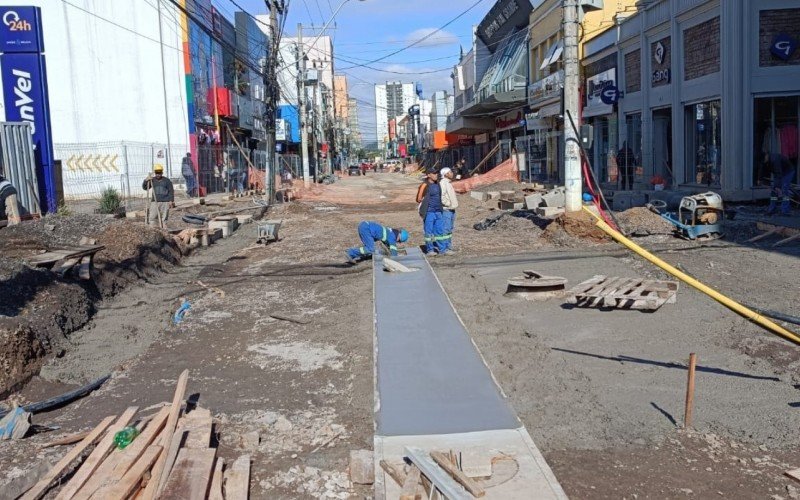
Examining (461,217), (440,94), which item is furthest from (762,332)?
(440,94)

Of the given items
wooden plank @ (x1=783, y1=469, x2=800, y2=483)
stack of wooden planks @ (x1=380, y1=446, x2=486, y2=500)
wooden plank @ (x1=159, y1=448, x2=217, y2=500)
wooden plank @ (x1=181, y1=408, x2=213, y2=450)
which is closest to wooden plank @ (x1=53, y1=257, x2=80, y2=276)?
wooden plank @ (x1=181, y1=408, x2=213, y2=450)

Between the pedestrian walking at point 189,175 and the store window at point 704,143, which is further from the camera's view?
the pedestrian walking at point 189,175

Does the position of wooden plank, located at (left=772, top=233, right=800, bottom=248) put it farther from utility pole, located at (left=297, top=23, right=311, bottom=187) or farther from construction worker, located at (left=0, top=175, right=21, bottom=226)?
utility pole, located at (left=297, top=23, right=311, bottom=187)

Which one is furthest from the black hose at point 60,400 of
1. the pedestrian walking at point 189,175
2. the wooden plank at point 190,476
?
the pedestrian walking at point 189,175

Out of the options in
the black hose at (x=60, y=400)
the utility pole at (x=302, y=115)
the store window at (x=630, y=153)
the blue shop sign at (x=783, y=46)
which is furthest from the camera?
the utility pole at (x=302, y=115)

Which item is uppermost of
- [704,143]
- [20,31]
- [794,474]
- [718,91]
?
[20,31]

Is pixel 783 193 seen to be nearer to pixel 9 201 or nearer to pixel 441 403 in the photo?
pixel 441 403

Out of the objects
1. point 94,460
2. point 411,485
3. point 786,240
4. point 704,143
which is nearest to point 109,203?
point 704,143

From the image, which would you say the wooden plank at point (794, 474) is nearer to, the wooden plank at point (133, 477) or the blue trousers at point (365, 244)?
the wooden plank at point (133, 477)

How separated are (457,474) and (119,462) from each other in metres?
2.18

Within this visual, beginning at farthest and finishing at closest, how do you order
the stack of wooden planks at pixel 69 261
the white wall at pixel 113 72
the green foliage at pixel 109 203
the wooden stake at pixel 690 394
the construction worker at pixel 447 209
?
1. the white wall at pixel 113 72
2. the green foliage at pixel 109 203
3. the construction worker at pixel 447 209
4. the stack of wooden planks at pixel 69 261
5. the wooden stake at pixel 690 394

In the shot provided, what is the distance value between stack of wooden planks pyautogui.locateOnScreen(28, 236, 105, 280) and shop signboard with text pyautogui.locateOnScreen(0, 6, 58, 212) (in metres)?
10.9

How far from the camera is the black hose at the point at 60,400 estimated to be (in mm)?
6887

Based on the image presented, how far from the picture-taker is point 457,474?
15.3ft
